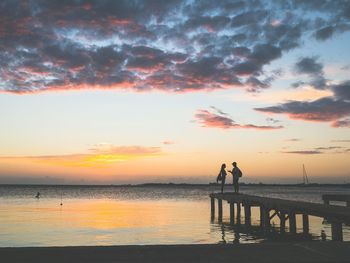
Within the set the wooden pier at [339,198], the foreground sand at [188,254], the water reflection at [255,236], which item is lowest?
the water reflection at [255,236]

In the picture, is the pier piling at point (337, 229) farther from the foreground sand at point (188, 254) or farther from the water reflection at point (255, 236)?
the foreground sand at point (188, 254)

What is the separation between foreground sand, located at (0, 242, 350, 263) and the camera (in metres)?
5.53

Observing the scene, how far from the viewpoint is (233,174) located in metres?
27.4

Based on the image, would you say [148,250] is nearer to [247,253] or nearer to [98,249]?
[98,249]

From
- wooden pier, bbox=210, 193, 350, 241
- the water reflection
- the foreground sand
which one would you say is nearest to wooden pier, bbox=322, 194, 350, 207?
wooden pier, bbox=210, 193, 350, 241

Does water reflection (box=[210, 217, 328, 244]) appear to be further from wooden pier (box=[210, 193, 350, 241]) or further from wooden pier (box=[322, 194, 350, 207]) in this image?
wooden pier (box=[322, 194, 350, 207])

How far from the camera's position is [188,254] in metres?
5.83

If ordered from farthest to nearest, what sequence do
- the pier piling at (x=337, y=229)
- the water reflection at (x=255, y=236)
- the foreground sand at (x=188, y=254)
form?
1. the water reflection at (x=255, y=236)
2. the pier piling at (x=337, y=229)
3. the foreground sand at (x=188, y=254)

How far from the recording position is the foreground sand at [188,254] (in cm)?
553

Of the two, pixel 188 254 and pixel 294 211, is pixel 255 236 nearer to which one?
pixel 294 211

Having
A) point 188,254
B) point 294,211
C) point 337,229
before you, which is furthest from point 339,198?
point 188,254

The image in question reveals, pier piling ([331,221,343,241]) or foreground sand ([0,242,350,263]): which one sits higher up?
foreground sand ([0,242,350,263])

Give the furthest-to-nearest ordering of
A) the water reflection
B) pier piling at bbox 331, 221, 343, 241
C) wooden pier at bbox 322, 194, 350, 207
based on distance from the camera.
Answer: wooden pier at bbox 322, 194, 350, 207 < the water reflection < pier piling at bbox 331, 221, 343, 241

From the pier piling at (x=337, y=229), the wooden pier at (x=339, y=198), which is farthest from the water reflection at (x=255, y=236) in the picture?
the pier piling at (x=337, y=229)
